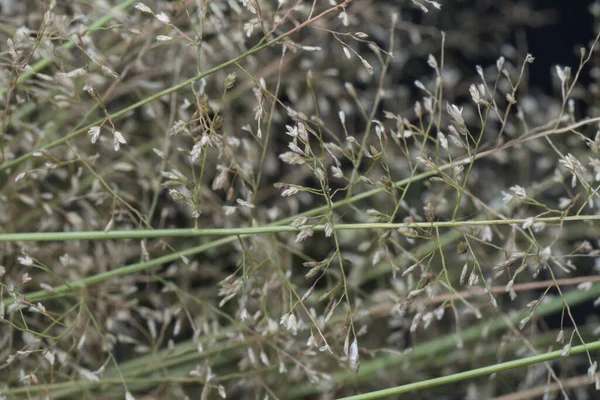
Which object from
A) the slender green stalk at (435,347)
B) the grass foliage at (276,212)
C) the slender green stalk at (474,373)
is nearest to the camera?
the slender green stalk at (474,373)

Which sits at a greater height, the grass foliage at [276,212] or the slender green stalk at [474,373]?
the slender green stalk at [474,373]

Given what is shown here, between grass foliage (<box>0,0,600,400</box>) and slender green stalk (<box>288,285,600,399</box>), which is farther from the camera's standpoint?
slender green stalk (<box>288,285,600,399</box>)

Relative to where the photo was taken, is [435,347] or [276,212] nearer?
[276,212]

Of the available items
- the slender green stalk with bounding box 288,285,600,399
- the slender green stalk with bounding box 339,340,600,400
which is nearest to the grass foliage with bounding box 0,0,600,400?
the slender green stalk with bounding box 288,285,600,399

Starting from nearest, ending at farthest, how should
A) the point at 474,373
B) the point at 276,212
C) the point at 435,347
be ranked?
the point at 474,373
the point at 276,212
the point at 435,347

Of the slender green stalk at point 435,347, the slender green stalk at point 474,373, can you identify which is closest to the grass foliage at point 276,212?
the slender green stalk at point 435,347

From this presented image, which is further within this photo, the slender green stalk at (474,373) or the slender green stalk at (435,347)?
the slender green stalk at (435,347)

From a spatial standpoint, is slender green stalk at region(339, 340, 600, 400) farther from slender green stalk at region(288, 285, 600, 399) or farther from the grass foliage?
slender green stalk at region(288, 285, 600, 399)

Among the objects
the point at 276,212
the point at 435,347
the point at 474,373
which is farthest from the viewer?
the point at 435,347

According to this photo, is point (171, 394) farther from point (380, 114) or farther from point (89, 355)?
point (380, 114)

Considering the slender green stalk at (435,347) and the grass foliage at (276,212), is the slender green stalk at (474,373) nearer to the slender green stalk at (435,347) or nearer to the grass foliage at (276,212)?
the grass foliage at (276,212)

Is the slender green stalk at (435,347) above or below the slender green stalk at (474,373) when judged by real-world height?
below

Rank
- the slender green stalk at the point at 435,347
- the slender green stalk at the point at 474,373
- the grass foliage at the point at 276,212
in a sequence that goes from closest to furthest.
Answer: the slender green stalk at the point at 474,373
the grass foliage at the point at 276,212
the slender green stalk at the point at 435,347
